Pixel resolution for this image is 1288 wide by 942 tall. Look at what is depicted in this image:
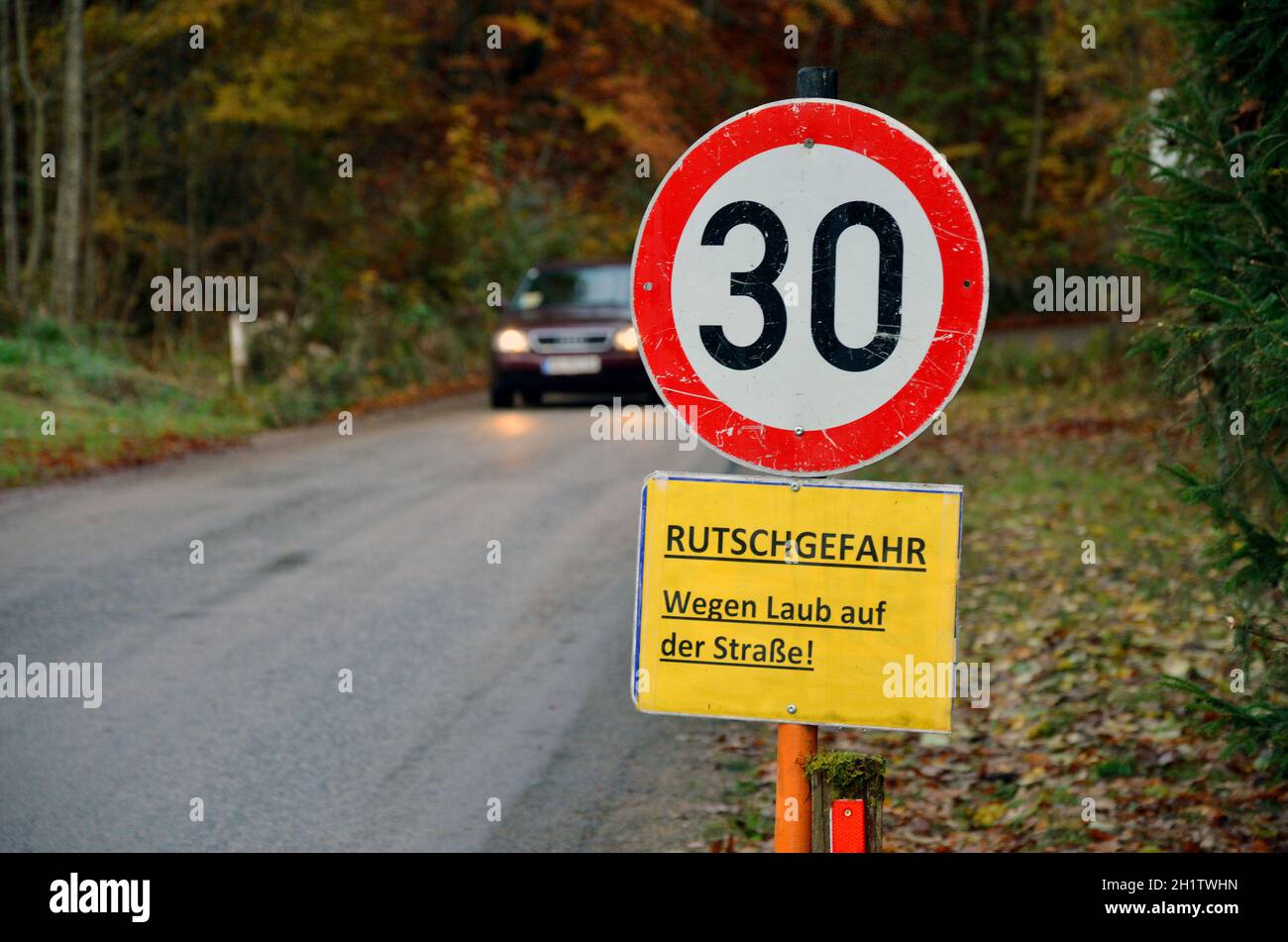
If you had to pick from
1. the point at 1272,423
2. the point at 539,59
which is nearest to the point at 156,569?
the point at 1272,423

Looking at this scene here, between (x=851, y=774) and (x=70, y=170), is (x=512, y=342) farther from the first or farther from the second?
(x=851, y=774)

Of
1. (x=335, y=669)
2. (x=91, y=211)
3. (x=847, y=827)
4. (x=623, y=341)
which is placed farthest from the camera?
(x=91, y=211)

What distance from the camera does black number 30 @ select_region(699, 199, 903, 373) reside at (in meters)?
3.36

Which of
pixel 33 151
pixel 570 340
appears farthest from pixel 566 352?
pixel 33 151

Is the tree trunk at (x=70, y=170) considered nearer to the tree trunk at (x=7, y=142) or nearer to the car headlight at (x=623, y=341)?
the tree trunk at (x=7, y=142)

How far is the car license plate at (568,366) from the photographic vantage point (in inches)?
816

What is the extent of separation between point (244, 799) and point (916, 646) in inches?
142

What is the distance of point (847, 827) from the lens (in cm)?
Answer: 330

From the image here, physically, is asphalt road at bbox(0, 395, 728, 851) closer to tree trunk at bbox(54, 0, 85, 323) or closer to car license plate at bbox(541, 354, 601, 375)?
car license plate at bbox(541, 354, 601, 375)

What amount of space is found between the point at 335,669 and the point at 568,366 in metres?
13.0

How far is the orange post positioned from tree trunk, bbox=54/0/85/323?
1919cm

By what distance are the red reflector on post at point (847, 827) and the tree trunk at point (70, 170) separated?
63.3 ft

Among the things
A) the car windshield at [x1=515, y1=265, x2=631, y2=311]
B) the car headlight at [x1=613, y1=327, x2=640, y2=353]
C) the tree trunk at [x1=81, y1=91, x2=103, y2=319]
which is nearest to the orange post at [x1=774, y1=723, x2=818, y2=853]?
the car headlight at [x1=613, y1=327, x2=640, y2=353]

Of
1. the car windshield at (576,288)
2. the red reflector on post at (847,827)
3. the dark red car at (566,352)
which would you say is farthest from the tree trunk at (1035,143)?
the red reflector on post at (847,827)
